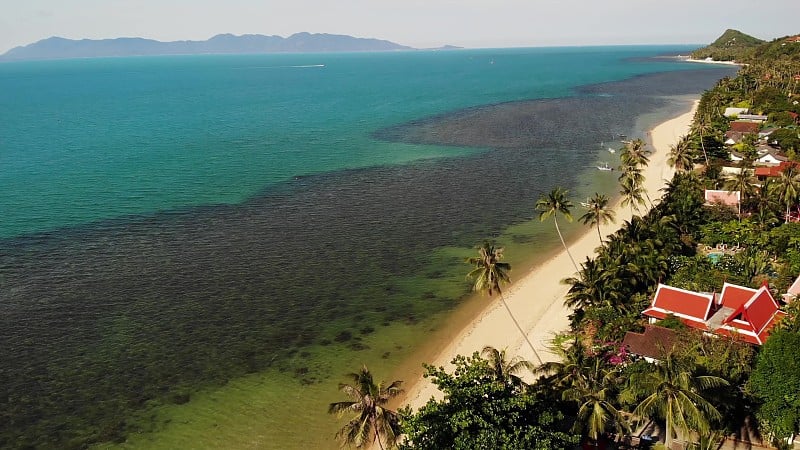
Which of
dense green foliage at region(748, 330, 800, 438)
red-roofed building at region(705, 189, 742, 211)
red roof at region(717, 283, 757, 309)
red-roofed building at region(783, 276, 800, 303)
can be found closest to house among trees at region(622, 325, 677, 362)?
dense green foliage at region(748, 330, 800, 438)

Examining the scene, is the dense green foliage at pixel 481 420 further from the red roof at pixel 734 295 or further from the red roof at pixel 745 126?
the red roof at pixel 745 126

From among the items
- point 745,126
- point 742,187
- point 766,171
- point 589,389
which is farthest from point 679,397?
point 745,126

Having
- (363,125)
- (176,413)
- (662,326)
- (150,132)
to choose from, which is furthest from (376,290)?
(150,132)

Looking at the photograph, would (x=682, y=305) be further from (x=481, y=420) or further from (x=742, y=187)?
(x=742, y=187)

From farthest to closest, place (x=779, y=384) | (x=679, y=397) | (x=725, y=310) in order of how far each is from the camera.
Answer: (x=725, y=310) < (x=779, y=384) < (x=679, y=397)

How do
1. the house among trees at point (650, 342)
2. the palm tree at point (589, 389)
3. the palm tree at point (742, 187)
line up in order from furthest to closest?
the palm tree at point (742, 187) < the house among trees at point (650, 342) < the palm tree at point (589, 389)

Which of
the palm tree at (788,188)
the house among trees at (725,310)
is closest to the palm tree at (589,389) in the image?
the house among trees at (725,310)

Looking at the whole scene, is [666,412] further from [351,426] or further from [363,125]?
[363,125]
